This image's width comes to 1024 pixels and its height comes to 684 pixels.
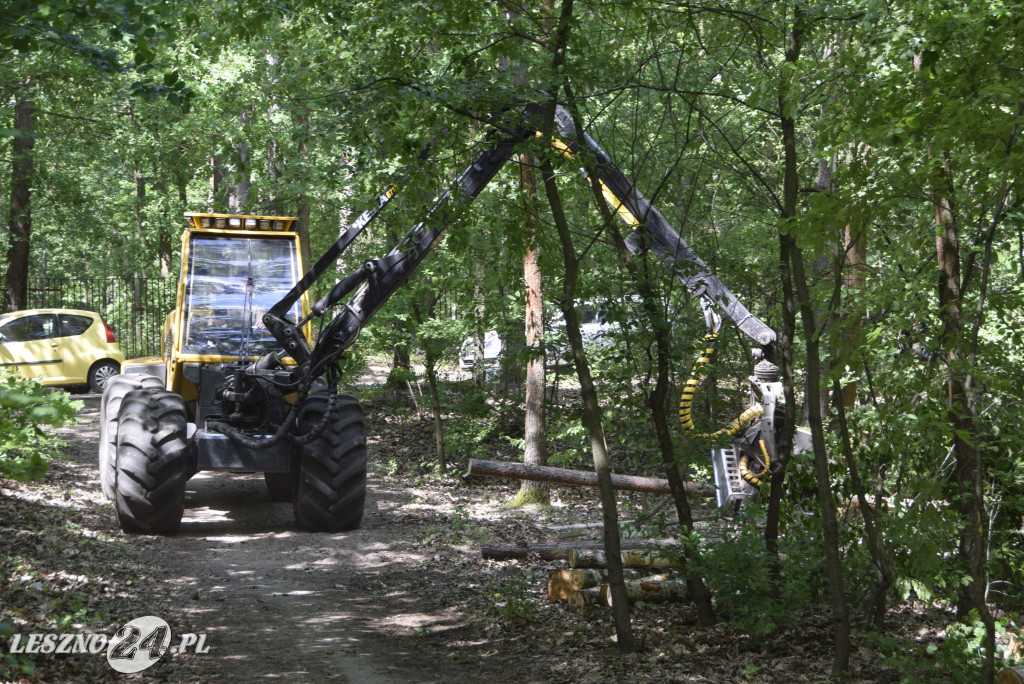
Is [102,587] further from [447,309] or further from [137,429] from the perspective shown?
[447,309]

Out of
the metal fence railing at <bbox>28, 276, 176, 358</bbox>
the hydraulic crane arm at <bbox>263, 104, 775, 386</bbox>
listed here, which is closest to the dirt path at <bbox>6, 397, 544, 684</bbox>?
the hydraulic crane arm at <bbox>263, 104, 775, 386</bbox>

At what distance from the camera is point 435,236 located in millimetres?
8281

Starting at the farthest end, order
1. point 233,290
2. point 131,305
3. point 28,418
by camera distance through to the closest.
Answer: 1. point 131,305
2. point 233,290
3. point 28,418

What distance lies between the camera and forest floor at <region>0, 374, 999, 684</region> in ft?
19.0

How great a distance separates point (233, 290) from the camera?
998cm

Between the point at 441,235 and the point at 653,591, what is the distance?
371cm

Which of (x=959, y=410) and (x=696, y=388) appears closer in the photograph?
(x=959, y=410)

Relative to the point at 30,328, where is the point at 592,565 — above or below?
below

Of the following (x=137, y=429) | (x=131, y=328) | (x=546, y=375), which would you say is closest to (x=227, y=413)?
(x=137, y=429)

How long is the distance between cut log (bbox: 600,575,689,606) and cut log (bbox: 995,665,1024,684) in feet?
8.99

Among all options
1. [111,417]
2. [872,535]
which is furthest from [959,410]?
[111,417]

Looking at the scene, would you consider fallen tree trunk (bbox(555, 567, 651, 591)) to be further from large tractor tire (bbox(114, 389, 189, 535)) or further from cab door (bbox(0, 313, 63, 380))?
cab door (bbox(0, 313, 63, 380))

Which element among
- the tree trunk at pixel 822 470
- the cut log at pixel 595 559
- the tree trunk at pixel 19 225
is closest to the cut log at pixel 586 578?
the cut log at pixel 595 559

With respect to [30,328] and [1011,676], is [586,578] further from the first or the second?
[30,328]
